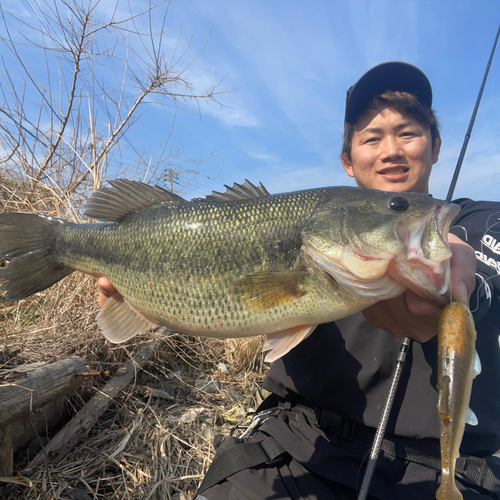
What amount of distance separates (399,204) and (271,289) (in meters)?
0.75

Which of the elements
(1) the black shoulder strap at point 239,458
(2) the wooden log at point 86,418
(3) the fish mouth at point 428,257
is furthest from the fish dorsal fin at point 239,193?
(2) the wooden log at point 86,418

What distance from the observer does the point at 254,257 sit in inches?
66.6

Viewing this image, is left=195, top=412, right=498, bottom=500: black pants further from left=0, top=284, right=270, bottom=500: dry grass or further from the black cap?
the black cap

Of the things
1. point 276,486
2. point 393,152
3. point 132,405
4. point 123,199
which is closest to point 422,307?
point 276,486

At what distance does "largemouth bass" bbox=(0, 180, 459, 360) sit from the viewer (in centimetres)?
146

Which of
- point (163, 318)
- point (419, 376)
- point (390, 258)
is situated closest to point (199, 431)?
point (163, 318)

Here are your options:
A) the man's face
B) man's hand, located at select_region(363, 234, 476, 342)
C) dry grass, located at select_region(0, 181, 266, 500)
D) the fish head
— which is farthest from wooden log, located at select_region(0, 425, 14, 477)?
the man's face

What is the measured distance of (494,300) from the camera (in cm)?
178

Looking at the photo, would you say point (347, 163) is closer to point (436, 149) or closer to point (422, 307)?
point (436, 149)

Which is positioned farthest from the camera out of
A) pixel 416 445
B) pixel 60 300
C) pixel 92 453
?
pixel 60 300

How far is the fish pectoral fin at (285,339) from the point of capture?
5.32 feet

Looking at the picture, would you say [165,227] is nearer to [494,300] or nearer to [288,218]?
[288,218]

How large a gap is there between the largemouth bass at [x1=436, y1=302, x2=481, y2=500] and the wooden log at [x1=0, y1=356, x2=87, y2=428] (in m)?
2.40

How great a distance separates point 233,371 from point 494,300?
3234mm
